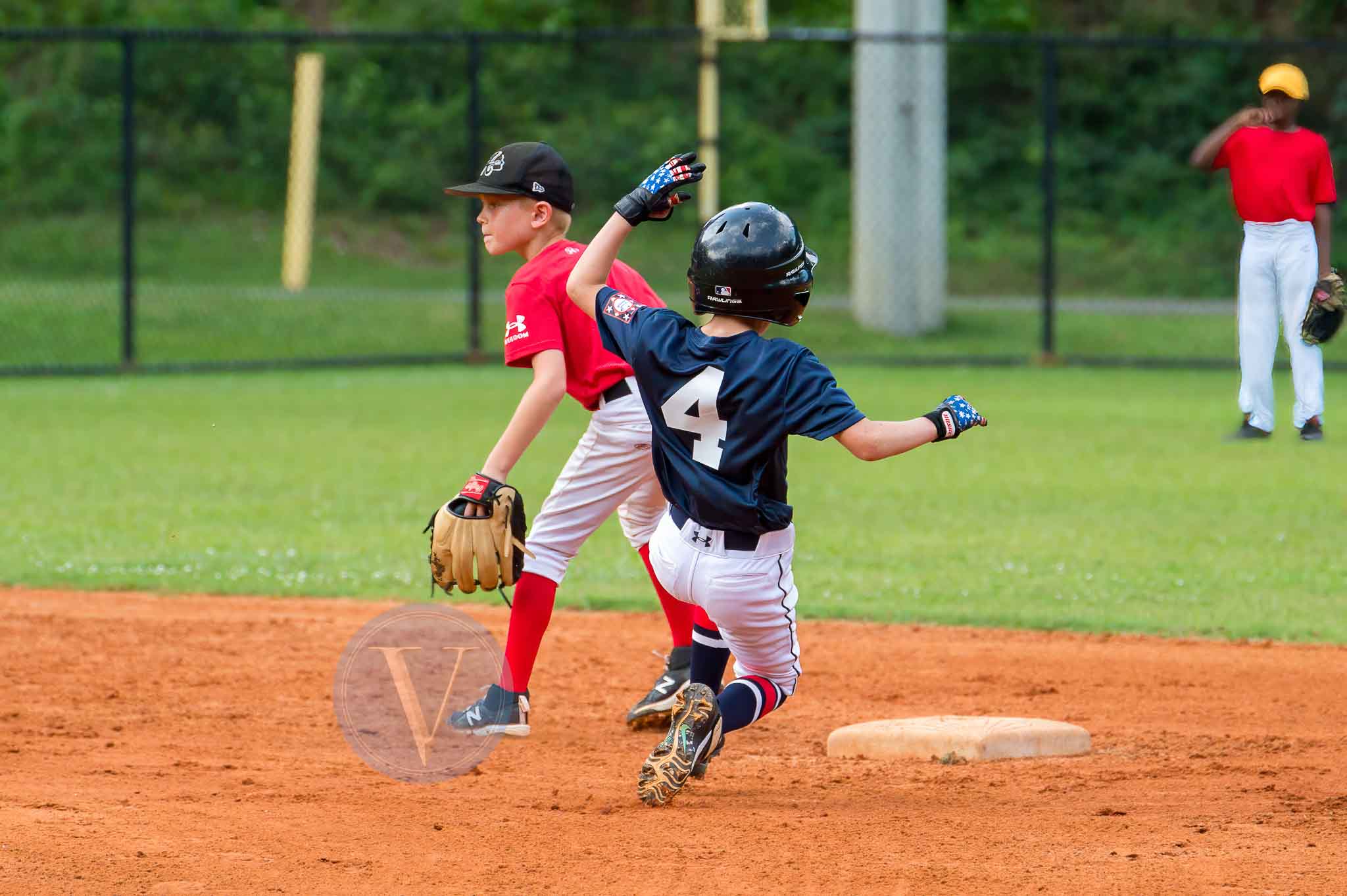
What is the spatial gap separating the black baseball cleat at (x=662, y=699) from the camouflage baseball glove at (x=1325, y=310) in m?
2.38

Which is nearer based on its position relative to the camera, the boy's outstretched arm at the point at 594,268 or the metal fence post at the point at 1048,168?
the boy's outstretched arm at the point at 594,268

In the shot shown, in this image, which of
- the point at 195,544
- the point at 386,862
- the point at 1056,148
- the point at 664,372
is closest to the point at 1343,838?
the point at 664,372

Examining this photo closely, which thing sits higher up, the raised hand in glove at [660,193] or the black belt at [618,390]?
the raised hand in glove at [660,193]

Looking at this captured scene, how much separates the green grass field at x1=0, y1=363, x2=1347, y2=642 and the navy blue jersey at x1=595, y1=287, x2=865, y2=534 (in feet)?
9.70

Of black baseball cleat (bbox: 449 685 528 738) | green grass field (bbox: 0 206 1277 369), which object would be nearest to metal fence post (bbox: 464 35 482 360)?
green grass field (bbox: 0 206 1277 369)

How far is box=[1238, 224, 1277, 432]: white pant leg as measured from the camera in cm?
581

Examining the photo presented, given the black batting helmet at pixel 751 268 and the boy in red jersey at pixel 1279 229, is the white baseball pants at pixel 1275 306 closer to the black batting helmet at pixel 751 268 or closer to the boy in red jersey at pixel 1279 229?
the boy in red jersey at pixel 1279 229

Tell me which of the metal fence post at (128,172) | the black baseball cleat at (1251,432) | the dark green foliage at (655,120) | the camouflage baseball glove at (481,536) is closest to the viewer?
the camouflage baseball glove at (481,536)

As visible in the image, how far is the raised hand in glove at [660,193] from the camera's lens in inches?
171

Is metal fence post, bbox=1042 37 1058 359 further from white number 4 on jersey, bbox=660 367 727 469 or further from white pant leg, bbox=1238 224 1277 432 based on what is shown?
white number 4 on jersey, bbox=660 367 727 469

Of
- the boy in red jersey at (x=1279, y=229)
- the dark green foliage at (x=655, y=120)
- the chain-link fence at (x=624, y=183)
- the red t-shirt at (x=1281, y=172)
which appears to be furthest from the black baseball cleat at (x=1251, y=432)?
the dark green foliage at (x=655, y=120)

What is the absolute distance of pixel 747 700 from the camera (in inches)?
180

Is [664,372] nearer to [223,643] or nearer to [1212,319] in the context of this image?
[223,643]

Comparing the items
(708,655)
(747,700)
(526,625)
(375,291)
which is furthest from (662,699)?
(375,291)
